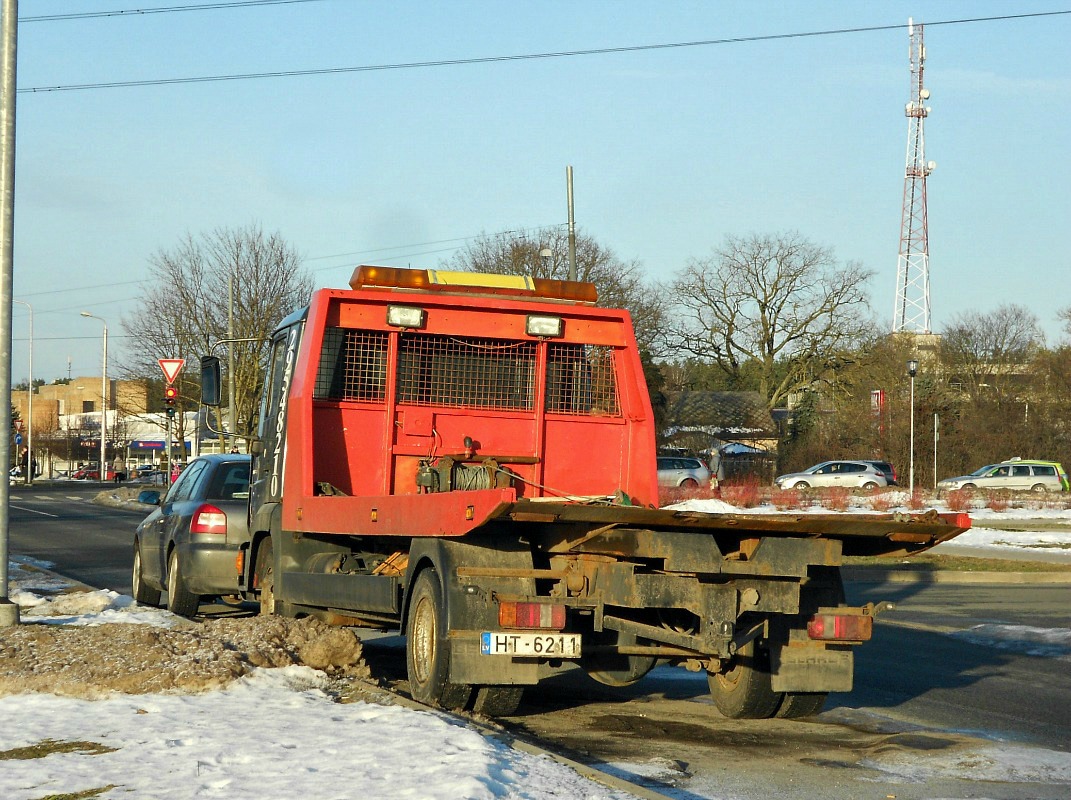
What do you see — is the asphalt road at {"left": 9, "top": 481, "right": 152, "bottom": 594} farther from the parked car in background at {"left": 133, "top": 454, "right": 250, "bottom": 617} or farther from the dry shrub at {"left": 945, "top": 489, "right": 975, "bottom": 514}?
the dry shrub at {"left": 945, "top": 489, "right": 975, "bottom": 514}

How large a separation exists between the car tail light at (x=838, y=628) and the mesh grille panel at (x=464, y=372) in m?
3.40

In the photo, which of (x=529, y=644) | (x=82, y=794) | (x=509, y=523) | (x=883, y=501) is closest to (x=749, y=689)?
(x=529, y=644)

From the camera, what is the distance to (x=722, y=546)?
702cm

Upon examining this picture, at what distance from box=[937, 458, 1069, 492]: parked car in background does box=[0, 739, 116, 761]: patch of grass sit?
44.0m

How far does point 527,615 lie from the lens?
7.04 metres

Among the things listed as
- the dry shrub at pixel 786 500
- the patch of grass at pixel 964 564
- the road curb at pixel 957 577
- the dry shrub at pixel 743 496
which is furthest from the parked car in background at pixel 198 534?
the dry shrub at pixel 743 496

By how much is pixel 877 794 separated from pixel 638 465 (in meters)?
4.25

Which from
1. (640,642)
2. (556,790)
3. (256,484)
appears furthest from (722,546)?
(256,484)

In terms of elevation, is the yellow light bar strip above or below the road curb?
above

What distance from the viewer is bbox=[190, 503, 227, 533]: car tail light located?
12.3 metres

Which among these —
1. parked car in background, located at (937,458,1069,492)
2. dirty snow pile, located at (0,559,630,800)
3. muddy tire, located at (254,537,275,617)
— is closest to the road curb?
muddy tire, located at (254,537,275,617)

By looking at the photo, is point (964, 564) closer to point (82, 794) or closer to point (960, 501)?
point (960, 501)

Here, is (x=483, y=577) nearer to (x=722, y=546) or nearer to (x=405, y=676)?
(x=722, y=546)

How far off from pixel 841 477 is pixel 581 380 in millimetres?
40009
